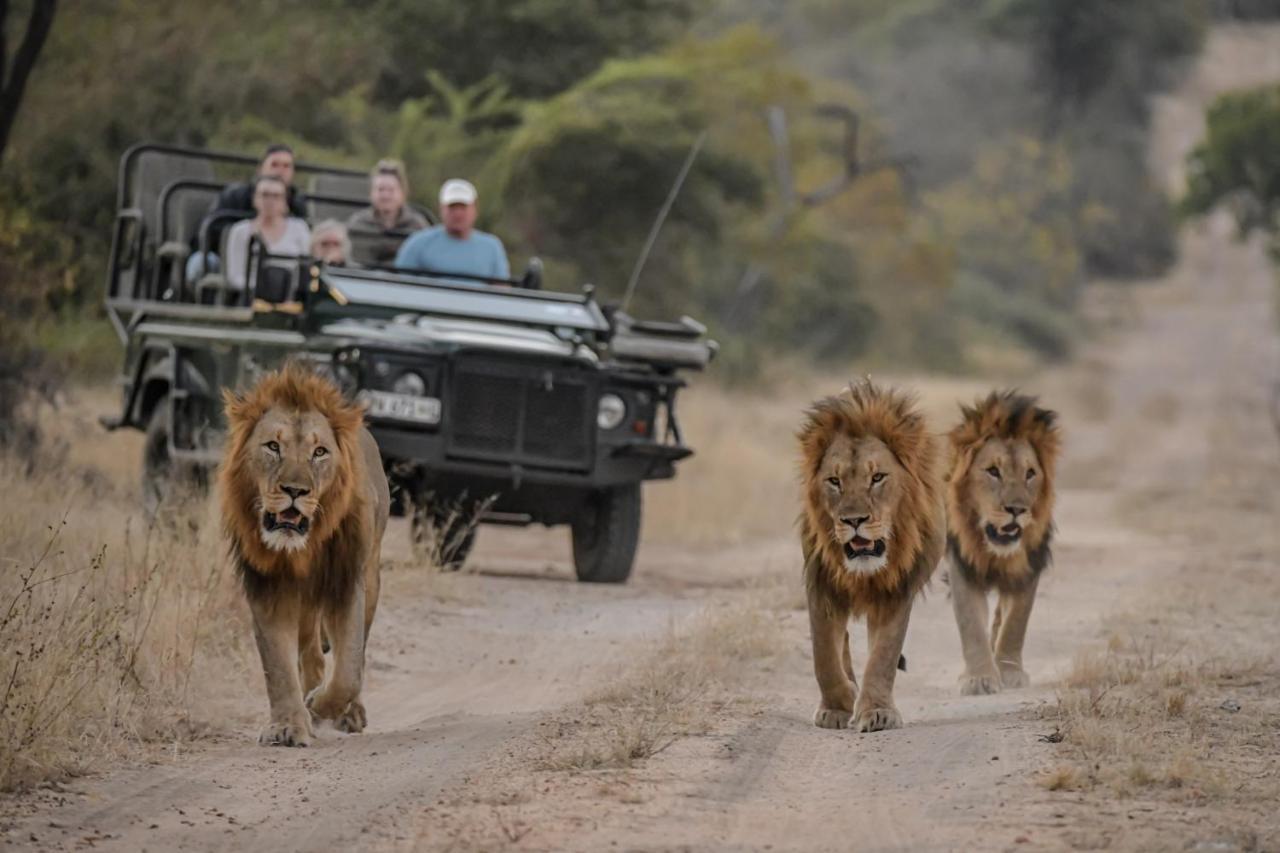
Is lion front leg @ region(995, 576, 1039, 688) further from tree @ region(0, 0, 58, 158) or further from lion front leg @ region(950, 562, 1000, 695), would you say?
tree @ region(0, 0, 58, 158)

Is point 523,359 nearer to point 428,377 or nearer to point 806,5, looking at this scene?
point 428,377

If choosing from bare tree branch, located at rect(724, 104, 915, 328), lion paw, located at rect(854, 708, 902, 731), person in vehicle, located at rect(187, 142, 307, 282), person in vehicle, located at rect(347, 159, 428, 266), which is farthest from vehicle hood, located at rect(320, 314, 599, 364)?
bare tree branch, located at rect(724, 104, 915, 328)

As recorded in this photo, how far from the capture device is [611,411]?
11.3 m

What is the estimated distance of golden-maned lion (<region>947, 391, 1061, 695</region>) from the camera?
8.16m

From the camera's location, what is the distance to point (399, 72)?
76.7 feet

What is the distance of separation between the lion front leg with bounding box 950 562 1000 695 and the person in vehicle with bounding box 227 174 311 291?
15.4ft

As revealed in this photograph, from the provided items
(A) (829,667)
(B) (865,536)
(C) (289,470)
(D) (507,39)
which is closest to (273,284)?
(C) (289,470)

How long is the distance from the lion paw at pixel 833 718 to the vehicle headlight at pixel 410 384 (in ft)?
13.8

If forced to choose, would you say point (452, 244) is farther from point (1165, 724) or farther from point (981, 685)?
point (1165, 724)

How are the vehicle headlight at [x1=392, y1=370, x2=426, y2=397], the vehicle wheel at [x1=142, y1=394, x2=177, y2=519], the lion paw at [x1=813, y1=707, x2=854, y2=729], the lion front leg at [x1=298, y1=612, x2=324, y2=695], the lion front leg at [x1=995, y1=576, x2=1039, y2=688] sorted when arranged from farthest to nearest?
the vehicle wheel at [x1=142, y1=394, x2=177, y2=519]
the vehicle headlight at [x1=392, y1=370, x2=426, y2=397]
the lion front leg at [x1=995, y1=576, x2=1039, y2=688]
the lion front leg at [x1=298, y1=612, x2=324, y2=695]
the lion paw at [x1=813, y1=707, x2=854, y2=729]

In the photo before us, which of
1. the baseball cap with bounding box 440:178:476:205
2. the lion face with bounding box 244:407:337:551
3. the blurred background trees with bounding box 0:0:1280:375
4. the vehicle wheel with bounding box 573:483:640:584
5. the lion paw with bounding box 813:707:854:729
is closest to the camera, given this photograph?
the lion face with bounding box 244:407:337:551

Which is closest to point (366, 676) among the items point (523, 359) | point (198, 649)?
point (198, 649)

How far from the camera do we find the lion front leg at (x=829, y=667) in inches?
279

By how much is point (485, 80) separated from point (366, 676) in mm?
15268
